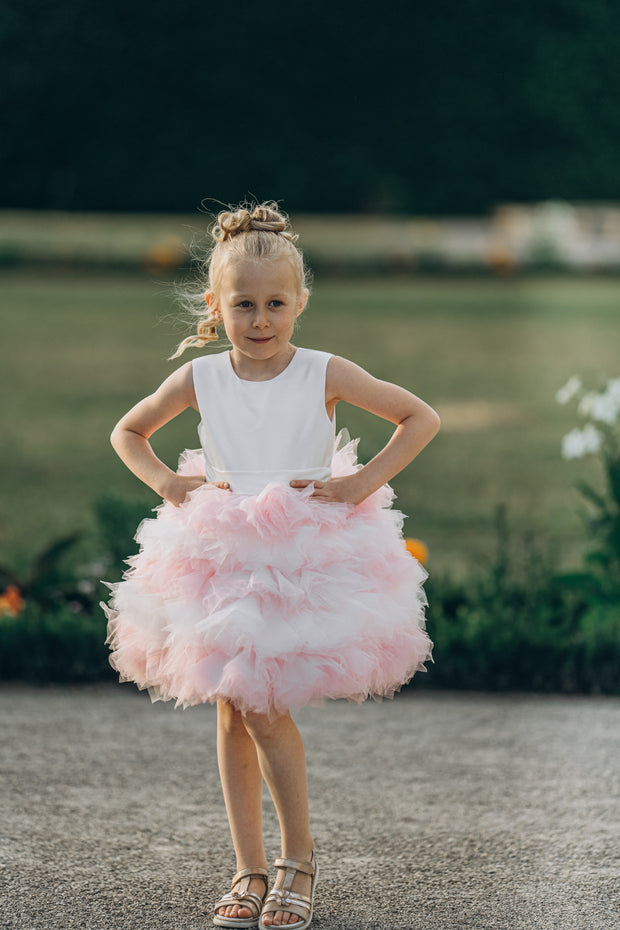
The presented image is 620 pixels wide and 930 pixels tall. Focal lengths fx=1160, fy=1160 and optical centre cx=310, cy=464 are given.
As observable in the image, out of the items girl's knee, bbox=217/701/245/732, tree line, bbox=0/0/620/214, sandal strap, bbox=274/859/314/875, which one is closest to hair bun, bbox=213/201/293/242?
girl's knee, bbox=217/701/245/732

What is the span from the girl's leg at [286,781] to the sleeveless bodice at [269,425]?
0.47 metres

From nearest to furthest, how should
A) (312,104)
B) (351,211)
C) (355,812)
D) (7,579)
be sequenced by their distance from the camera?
(355,812), (7,579), (351,211), (312,104)

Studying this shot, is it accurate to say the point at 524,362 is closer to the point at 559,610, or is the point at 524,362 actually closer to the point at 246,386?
the point at 559,610

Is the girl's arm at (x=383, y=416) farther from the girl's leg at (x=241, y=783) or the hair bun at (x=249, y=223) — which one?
the girl's leg at (x=241, y=783)

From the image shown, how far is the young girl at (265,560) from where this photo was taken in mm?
2191

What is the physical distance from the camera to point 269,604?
221 centimetres

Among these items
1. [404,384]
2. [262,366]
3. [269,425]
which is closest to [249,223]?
[262,366]

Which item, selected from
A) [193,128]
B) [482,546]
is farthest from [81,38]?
[482,546]

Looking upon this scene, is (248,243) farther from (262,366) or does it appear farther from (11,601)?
(11,601)

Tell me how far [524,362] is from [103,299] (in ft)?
40.4

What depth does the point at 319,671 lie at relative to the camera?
2176 millimetres

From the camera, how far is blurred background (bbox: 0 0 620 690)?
9.65 meters

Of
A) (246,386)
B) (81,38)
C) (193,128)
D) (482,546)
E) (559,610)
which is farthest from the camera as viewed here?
(193,128)

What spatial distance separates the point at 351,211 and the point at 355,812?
41753mm
